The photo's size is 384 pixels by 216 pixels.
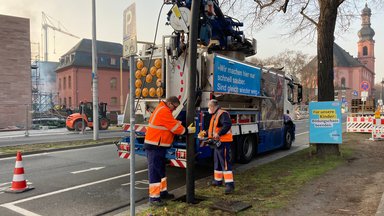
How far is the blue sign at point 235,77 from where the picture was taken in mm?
7327

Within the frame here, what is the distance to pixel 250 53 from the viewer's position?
32.8 ft

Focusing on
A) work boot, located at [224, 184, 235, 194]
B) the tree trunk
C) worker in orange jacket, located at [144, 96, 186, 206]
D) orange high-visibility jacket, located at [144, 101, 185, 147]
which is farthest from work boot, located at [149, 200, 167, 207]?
the tree trunk

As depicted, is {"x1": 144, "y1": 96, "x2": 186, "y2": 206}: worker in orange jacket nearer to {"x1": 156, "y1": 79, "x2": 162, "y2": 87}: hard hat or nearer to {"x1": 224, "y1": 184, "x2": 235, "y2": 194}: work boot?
{"x1": 224, "y1": 184, "x2": 235, "y2": 194}: work boot

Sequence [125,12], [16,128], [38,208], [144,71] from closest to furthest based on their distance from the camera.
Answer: [125,12] < [38,208] < [144,71] < [16,128]

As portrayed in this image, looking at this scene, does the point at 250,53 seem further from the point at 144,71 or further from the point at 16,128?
the point at 16,128

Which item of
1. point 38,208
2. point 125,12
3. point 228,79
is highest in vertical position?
point 125,12

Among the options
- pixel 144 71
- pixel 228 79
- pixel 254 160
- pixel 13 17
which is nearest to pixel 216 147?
pixel 228 79

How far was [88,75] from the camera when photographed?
55875 millimetres

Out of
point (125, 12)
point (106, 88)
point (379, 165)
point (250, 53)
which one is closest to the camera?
point (125, 12)

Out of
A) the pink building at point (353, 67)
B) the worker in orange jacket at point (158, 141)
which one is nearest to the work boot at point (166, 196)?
the worker in orange jacket at point (158, 141)

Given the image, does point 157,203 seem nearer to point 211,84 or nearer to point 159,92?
point 159,92

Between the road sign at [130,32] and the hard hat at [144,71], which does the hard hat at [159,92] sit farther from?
the road sign at [130,32]

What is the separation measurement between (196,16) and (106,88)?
174ft

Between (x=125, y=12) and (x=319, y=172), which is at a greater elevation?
(x=125, y=12)
